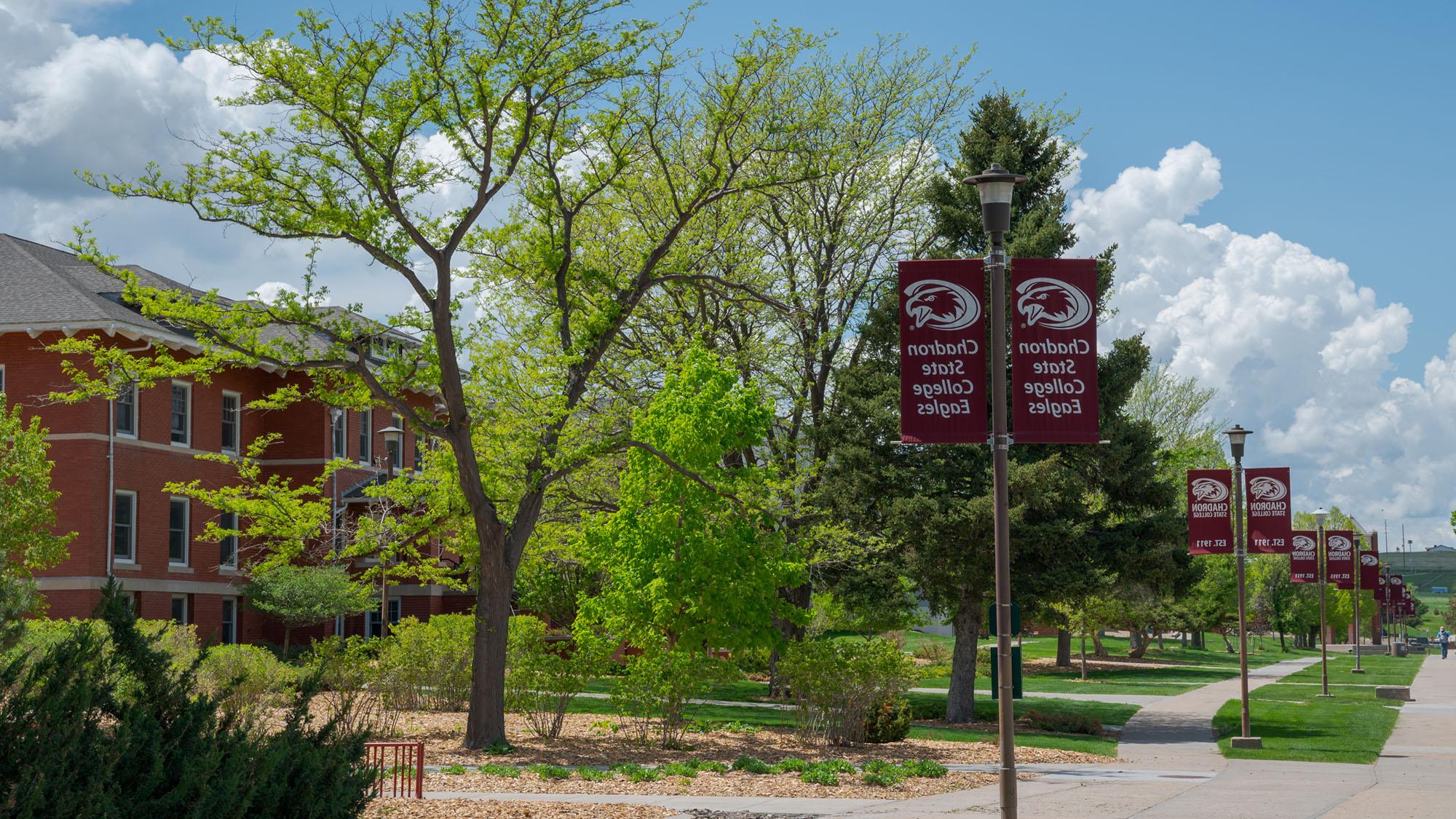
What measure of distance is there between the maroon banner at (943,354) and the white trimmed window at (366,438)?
37330 mm

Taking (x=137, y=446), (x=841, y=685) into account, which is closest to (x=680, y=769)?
(x=841, y=685)

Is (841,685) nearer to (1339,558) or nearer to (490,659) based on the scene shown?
(490,659)

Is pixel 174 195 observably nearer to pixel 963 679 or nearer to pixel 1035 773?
pixel 1035 773

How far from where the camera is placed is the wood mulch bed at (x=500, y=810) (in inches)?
509

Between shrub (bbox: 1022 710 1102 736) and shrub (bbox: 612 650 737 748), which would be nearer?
shrub (bbox: 612 650 737 748)

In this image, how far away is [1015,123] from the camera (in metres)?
28.0

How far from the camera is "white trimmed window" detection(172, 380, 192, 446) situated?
129 ft

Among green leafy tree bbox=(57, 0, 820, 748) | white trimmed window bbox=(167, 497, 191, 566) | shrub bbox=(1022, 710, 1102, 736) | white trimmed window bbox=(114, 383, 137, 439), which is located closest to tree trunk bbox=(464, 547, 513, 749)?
green leafy tree bbox=(57, 0, 820, 748)

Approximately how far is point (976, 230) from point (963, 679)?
910 centimetres

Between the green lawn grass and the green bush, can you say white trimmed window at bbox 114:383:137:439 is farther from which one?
the green lawn grass

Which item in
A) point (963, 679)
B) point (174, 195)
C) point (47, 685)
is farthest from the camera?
point (963, 679)

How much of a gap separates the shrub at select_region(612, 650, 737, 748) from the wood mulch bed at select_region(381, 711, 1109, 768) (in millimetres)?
403

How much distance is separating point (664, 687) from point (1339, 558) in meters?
28.3

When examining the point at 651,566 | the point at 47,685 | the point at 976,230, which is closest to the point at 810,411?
the point at 976,230
